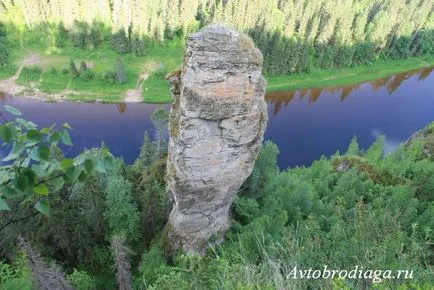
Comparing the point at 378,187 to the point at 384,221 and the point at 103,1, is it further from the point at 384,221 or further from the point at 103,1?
the point at 103,1

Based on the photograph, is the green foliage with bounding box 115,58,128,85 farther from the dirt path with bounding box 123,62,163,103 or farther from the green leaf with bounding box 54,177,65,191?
the green leaf with bounding box 54,177,65,191

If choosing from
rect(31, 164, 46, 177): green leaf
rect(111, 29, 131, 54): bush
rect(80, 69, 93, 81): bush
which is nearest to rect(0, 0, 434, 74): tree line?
rect(111, 29, 131, 54): bush

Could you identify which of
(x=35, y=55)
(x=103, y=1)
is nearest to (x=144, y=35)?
(x=103, y=1)

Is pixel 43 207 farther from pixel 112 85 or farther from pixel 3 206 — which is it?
pixel 112 85

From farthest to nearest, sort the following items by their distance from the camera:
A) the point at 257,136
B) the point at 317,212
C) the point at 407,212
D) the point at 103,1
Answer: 1. the point at 103,1
2. the point at 317,212
3. the point at 407,212
4. the point at 257,136

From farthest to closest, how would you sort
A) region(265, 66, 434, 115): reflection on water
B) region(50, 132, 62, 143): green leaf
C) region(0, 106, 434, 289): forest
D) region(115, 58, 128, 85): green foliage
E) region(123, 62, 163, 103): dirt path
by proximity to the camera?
1. region(265, 66, 434, 115): reflection on water
2. region(115, 58, 128, 85): green foliage
3. region(123, 62, 163, 103): dirt path
4. region(0, 106, 434, 289): forest
5. region(50, 132, 62, 143): green leaf

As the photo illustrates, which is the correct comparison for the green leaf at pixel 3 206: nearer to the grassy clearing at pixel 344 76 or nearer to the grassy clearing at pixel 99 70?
the grassy clearing at pixel 99 70
